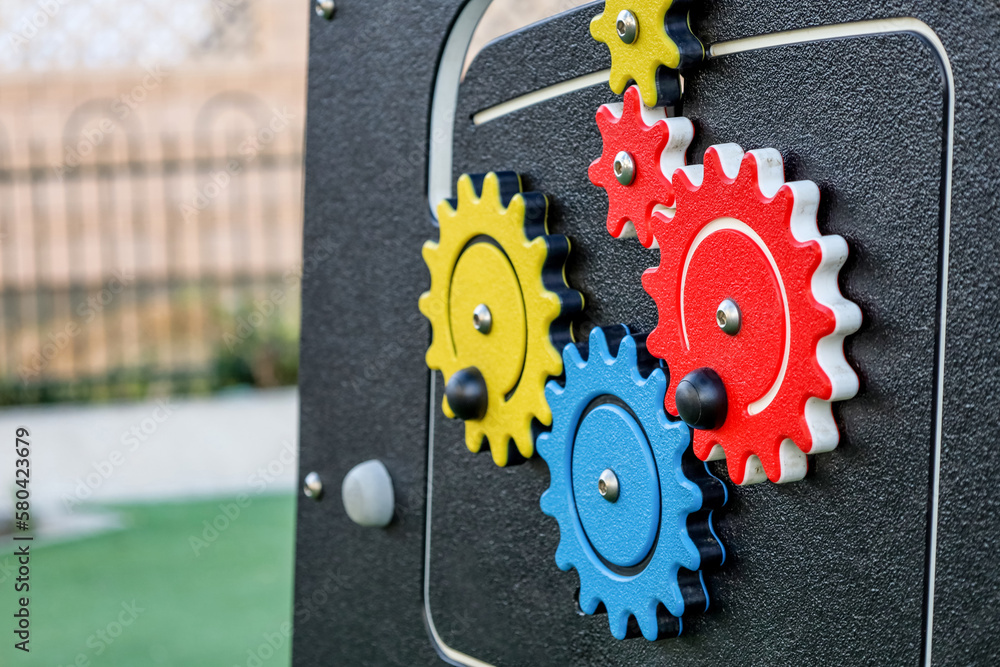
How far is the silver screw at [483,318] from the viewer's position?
3.57ft

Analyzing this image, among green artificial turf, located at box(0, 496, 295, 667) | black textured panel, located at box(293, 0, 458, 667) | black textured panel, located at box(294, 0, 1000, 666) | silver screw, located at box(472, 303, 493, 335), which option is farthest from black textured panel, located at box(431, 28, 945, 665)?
green artificial turf, located at box(0, 496, 295, 667)

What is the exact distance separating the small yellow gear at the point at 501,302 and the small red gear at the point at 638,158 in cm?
11

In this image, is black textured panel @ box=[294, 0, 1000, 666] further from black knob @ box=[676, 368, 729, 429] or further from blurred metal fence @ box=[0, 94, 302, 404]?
blurred metal fence @ box=[0, 94, 302, 404]

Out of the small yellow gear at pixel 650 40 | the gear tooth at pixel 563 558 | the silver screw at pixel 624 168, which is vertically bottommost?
the gear tooth at pixel 563 558

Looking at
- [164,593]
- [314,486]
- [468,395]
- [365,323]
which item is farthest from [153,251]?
[468,395]

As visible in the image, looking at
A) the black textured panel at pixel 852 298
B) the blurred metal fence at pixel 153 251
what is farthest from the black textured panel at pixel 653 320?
the blurred metal fence at pixel 153 251

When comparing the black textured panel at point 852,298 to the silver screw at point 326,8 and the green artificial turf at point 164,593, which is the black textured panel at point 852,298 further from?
the green artificial turf at point 164,593

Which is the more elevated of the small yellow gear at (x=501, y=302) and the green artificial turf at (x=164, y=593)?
the small yellow gear at (x=501, y=302)

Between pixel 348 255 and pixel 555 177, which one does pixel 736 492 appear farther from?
pixel 348 255

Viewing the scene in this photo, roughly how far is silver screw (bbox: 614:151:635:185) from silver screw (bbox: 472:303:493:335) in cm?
24

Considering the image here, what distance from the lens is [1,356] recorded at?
6305 mm

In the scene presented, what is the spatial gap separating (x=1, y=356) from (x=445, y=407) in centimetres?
591

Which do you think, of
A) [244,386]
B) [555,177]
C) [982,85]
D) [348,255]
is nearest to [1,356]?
[244,386]

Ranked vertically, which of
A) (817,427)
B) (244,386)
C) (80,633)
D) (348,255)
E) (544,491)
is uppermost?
(348,255)
